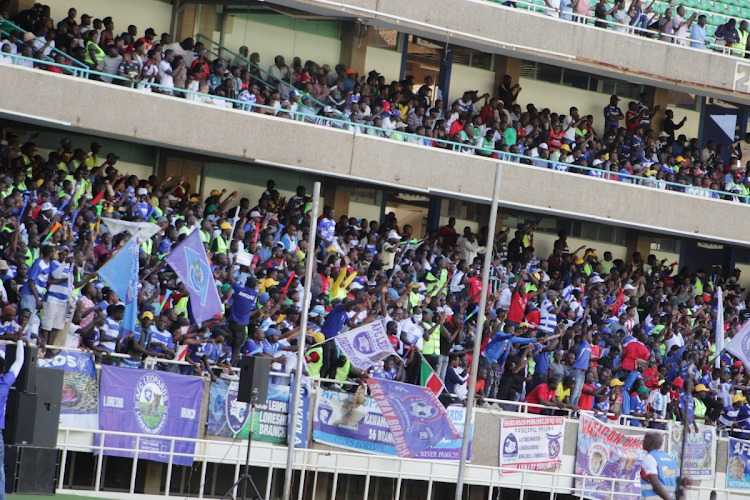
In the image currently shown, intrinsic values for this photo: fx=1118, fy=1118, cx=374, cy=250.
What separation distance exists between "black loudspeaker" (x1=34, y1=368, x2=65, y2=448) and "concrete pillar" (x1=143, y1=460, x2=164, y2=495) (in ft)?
17.6

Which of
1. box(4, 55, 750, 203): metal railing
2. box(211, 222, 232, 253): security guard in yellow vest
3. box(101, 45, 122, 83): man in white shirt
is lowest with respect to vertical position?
box(211, 222, 232, 253): security guard in yellow vest

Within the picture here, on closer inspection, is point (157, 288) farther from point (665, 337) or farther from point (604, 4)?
point (604, 4)

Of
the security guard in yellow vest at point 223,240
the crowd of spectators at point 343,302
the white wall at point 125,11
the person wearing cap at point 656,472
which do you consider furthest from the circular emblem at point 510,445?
the white wall at point 125,11

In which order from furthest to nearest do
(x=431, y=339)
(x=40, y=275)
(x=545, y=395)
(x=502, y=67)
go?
(x=502, y=67) → (x=545, y=395) → (x=431, y=339) → (x=40, y=275)

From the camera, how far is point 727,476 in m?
19.8

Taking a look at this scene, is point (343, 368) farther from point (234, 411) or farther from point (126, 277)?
point (126, 277)

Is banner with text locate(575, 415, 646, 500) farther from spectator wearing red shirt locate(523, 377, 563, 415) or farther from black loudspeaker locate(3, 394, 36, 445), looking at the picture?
black loudspeaker locate(3, 394, 36, 445)

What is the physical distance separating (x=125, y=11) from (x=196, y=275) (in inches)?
327

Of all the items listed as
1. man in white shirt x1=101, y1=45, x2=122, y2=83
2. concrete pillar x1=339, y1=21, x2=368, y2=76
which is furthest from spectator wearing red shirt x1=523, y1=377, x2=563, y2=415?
man in white shirt x1=101, y1=45, x2=122, y2=83

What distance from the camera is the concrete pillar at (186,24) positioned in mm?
21469

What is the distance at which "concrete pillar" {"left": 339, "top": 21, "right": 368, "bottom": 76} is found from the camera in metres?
22.8

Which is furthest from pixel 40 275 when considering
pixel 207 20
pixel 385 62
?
pixel 385 62

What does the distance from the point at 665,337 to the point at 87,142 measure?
11.3 m

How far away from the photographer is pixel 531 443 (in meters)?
18.0
